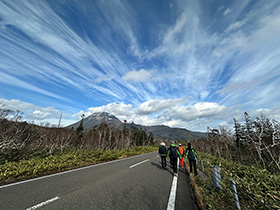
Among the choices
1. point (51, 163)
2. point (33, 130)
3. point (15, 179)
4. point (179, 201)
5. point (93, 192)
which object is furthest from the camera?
point (33, 130)

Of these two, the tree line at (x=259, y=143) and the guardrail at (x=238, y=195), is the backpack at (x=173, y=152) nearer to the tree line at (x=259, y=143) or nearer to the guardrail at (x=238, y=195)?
the guardrail at (x=238, y=195)

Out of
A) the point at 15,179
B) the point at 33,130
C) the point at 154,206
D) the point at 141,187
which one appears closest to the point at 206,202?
the point at 154,206

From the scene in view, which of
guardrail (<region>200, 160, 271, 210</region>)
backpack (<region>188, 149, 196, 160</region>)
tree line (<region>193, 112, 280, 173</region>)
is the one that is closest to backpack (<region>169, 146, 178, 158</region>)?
backpack (<region>188, 149, 196, 160</region>)

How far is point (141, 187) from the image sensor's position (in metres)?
4.75

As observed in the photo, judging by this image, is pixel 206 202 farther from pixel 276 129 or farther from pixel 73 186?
pixel 276 129

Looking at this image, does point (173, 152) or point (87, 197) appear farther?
point (173, 152)

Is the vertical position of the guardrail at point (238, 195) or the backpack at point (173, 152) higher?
the backpack at point (173, 152)

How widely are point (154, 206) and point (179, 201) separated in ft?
2.96

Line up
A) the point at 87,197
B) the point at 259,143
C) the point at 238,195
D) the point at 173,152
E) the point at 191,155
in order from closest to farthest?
the point at 238,195
the point at 87,197
the point at 191,155
the point at 173,152
the point at 259,143

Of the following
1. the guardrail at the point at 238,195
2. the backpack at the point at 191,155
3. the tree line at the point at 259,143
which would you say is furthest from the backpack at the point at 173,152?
the tree line at the point at 259,143

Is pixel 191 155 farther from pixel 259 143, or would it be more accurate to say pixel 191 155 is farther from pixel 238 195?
pixel 259 143

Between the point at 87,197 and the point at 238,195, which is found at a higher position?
the point at 238,195

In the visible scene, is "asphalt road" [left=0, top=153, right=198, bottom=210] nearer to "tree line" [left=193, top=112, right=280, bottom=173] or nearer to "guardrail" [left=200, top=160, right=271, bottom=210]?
"guardrail" [left=200, top=160, right=271, bottom=210]

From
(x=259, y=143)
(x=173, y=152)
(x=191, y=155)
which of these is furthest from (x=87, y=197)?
(x=259, y=143)
